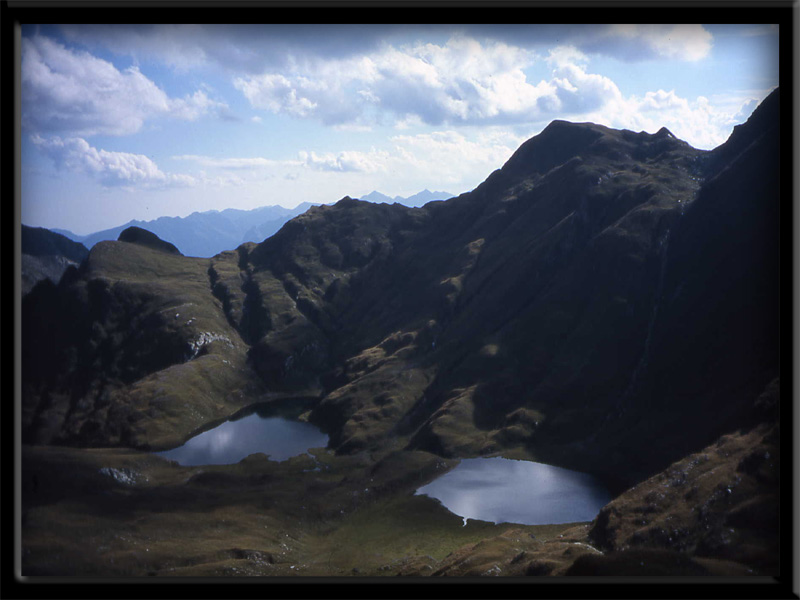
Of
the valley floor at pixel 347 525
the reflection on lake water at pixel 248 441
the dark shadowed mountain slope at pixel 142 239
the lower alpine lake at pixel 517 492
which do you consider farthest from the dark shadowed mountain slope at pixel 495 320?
the valley floor at pixel 347 525

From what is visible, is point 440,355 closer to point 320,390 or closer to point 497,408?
point 497,408

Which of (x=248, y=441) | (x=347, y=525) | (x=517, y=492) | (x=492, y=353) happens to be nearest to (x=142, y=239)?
(x=248, y=441)

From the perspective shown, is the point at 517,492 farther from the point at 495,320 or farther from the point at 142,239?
the point at 142,239

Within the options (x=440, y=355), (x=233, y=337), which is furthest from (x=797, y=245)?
(x=233, y=337)

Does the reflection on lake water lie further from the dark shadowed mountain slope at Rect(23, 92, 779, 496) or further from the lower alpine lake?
the lower alpine lake

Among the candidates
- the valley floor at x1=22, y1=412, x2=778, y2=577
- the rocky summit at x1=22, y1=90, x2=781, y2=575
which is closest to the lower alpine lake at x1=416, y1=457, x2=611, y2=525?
the valley floor at x1=22, y1=412, x2=778, y2=577

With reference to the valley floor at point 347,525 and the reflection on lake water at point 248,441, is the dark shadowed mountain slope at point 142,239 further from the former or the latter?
the valley floor at point 347,525
